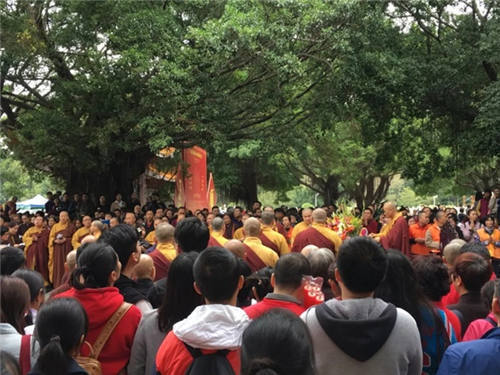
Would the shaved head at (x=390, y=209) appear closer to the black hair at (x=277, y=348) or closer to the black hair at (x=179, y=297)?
the black hair at (x=179, y=297)

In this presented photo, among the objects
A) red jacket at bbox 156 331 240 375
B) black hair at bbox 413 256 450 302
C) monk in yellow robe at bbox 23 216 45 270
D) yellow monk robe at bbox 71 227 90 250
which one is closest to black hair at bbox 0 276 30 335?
red jacket at bbox 156 331 240 375

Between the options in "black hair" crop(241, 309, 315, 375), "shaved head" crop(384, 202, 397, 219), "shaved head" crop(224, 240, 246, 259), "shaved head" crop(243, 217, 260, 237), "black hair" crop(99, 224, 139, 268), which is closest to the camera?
"black hair" crop(241, 309, 315, 375)

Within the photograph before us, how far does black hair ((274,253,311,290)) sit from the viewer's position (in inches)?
139

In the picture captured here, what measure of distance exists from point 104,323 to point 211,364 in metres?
0.96

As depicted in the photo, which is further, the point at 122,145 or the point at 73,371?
the point at 122,145

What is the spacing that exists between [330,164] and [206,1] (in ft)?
53.9

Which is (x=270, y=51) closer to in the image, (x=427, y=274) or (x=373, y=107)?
(x=373, y=107)

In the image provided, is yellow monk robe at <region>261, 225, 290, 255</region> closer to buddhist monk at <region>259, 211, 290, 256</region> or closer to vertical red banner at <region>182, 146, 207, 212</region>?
buddhist monk at <region>259, 211, 290, 256</region>

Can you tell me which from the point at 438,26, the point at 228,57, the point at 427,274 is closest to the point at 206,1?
the point at 228,57

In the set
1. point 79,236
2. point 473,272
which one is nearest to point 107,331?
point 473,272

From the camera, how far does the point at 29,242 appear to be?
13.5m

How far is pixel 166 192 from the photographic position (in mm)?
28234

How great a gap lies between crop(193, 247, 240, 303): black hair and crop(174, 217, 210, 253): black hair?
228 centimetres

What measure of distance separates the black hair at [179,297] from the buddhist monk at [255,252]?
11.0 feet
